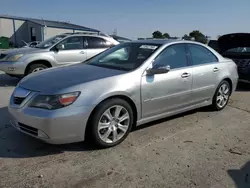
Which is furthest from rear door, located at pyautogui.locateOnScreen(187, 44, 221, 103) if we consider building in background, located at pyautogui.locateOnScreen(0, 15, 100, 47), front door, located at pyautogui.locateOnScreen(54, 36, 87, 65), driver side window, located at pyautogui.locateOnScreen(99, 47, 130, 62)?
building in background, located at pyautogui.locateOnScreen(0, 15, 100, 47)

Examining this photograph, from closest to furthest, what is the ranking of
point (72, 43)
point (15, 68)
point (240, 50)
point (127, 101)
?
point (127, 101) → point (15, 68) → point (72, 43) → point (240, 50)

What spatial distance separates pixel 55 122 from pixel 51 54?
5075mm

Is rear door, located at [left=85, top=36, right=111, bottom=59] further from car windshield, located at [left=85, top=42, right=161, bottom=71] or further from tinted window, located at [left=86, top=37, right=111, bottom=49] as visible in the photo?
car windshield, located at [left=85, top=42, right=161, bottom=71]

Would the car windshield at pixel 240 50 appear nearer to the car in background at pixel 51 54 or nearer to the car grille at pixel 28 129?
the car in background at pixel 51 54

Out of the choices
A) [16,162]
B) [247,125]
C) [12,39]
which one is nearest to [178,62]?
[247,125]

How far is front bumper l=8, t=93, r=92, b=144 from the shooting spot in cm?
316

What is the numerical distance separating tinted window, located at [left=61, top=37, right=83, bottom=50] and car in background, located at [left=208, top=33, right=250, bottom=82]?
4.76 meters

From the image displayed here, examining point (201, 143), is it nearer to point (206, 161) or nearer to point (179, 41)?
point (206, 161)

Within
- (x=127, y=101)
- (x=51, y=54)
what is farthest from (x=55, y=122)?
(x=51, y=54)

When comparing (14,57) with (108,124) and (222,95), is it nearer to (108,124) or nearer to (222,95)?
(108,124)

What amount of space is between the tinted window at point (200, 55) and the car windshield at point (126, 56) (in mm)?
789

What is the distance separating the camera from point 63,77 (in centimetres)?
369

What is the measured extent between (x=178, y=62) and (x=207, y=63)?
32.5 inches

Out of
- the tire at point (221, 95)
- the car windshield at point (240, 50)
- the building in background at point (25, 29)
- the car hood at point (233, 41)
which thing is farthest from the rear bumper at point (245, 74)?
the building in background at point (25, 29)
